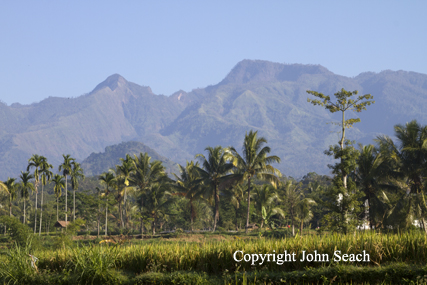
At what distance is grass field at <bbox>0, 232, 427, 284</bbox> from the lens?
12.4 meters

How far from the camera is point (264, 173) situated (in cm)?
4169

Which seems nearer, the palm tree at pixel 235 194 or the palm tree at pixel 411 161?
the palm tree at pixel 411 161

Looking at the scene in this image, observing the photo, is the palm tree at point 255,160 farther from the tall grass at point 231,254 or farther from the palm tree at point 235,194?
the tall grass at point 231,254

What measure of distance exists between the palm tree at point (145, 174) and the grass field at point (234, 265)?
1257 inches

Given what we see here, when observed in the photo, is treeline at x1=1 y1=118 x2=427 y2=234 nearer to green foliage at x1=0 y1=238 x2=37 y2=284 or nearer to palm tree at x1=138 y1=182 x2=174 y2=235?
palm tree at x1=138 y1=182 x2=174 y2=235

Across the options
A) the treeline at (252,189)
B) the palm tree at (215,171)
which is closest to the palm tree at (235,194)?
the treeline at (252,189)

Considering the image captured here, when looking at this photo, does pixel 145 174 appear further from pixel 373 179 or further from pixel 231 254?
pixel 231 254

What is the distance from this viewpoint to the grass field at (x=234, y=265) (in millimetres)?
12352

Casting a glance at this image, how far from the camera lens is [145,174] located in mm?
48000

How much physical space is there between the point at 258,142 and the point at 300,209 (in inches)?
307

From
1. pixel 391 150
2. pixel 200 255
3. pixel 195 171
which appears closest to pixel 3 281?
pixel 200 255

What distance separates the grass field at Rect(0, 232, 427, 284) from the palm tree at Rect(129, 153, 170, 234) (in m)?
31.9

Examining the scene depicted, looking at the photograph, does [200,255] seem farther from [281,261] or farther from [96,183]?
[96,183]

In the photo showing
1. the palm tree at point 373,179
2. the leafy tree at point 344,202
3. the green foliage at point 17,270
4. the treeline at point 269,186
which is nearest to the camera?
the green foliage at point 17,270
